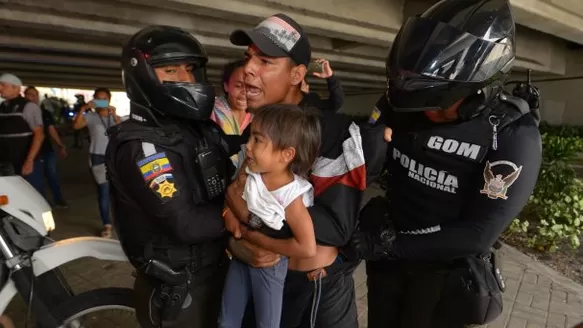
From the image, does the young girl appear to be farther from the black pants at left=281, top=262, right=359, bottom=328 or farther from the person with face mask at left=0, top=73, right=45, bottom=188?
the person with face mask at left=0, top=73, right=45, bottom=188

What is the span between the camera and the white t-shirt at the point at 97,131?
4.53 metres

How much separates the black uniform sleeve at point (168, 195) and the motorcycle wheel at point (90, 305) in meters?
0.70

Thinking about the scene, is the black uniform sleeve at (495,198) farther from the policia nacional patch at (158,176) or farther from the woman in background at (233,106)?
the woman in background at (233,106)

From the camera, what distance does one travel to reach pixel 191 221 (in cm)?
150

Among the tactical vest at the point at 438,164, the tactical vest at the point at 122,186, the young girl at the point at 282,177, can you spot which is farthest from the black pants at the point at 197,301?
the tactical vest at the point at 438,164

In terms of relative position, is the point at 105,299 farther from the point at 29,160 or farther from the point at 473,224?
the point at 29,160

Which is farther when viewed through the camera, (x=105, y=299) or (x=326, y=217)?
(x=105, y=299)

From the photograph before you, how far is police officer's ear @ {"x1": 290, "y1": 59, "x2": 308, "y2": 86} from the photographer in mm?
1640

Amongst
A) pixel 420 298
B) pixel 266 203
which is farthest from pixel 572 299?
pixel 266 203

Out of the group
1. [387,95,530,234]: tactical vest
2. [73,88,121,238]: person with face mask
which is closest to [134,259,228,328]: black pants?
[387,95,530,234]: tactical vest

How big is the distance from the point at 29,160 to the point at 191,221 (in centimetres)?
407

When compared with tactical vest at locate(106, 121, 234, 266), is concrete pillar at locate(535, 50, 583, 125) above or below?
below

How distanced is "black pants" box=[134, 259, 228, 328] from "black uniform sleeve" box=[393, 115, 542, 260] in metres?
0.90

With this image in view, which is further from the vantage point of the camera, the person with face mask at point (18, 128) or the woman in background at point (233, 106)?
the person with face mask at point (18, 128)
